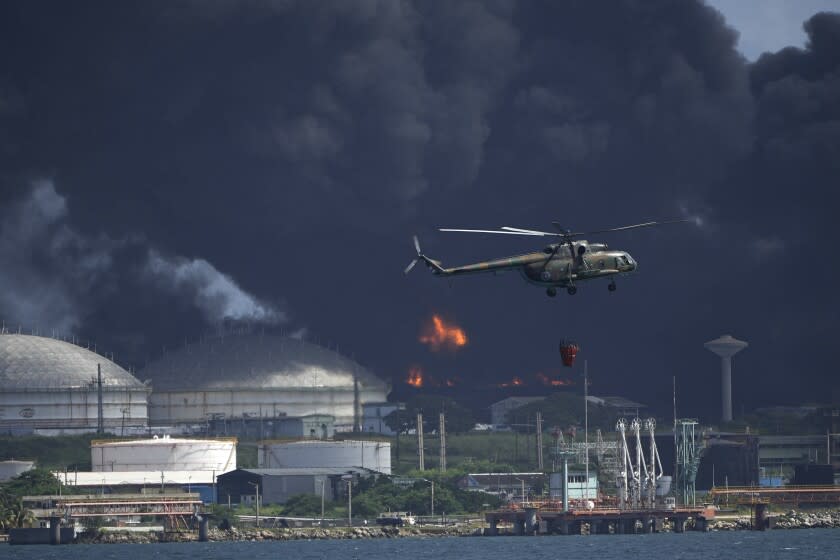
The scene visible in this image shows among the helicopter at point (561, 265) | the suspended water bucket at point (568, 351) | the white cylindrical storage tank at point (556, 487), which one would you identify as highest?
the helicopter at point (561, 265)

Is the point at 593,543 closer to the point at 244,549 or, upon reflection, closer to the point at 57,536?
the point at 244,549

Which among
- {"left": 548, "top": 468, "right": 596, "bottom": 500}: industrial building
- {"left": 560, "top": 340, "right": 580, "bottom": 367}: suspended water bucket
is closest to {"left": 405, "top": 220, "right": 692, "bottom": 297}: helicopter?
{"left": 560, "top": 340, "right": 580, "bottom": 367}: suspended water bucket

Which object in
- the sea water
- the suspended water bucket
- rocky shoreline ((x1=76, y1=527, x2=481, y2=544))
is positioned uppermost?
the suspended water bucket

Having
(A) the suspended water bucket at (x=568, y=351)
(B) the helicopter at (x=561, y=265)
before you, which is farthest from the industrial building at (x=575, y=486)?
(A) the suspended water bucket at (x=568, y=351)

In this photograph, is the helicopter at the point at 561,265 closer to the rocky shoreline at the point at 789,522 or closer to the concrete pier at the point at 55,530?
the concrete pier at the point at 55,530

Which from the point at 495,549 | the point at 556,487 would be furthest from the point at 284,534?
the point at 556,487

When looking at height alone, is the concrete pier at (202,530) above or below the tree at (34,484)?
below

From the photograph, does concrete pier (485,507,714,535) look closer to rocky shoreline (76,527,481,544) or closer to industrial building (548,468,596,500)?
industrial building (548,468,596,500)

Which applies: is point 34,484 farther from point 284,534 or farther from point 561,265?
point 561,265
